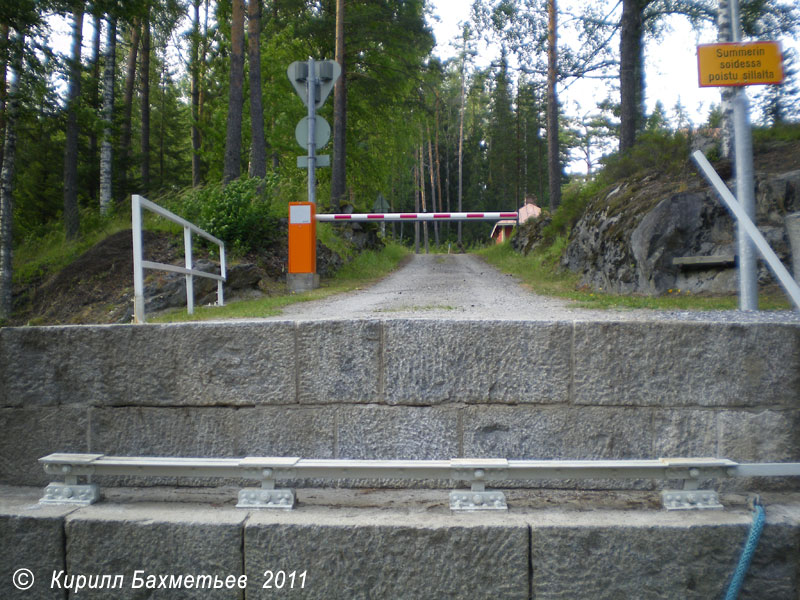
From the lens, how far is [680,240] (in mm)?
8273

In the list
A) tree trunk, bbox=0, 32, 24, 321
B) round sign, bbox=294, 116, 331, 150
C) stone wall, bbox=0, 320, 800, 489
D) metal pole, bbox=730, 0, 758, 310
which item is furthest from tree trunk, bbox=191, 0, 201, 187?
metal pole, bbox=730, 0, 758, 310

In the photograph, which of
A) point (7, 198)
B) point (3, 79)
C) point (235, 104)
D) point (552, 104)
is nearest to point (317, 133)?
point (235, 104)

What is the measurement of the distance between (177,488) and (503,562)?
191 centimetres

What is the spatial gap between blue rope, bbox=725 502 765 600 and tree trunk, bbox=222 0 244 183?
1330cm

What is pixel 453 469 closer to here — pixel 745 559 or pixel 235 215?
pixel 745 559

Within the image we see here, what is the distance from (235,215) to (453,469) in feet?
29.6

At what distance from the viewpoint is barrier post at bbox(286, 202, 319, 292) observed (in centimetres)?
989

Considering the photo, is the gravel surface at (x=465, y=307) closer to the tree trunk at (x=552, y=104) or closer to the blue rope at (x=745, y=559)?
the blue rope at (x=745, y=559)

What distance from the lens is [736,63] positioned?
4234 mm

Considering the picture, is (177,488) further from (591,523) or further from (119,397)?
(591,523)

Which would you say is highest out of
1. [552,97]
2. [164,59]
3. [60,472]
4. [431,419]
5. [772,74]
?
[164,59]

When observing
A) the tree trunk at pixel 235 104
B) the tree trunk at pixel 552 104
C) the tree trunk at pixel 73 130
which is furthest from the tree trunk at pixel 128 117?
the tree trunk at pixel 552 104

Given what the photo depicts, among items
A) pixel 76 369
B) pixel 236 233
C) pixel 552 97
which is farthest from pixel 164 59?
pixel 76 369

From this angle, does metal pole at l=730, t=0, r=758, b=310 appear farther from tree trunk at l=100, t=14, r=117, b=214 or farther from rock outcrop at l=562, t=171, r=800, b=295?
tree trunk at l=100, t=14, r=117, b=214
